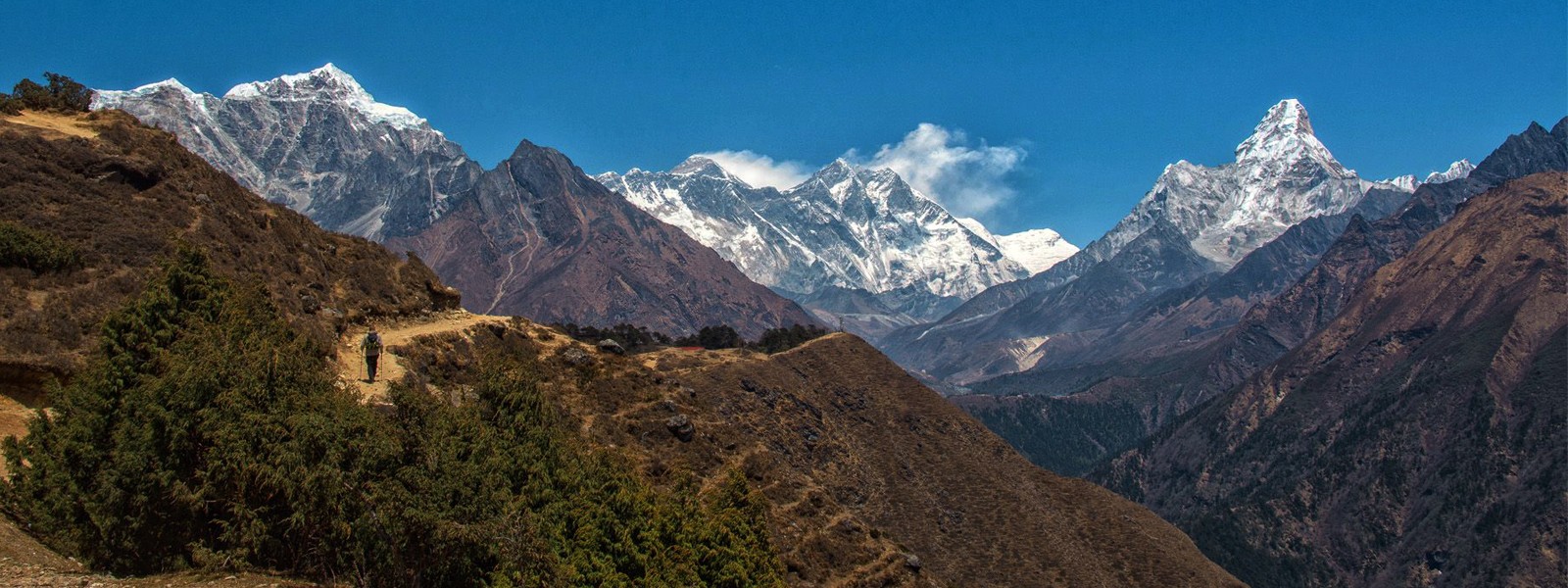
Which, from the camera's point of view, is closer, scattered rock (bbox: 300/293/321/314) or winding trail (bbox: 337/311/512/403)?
winding trail (bbox: 337/311/512/403)

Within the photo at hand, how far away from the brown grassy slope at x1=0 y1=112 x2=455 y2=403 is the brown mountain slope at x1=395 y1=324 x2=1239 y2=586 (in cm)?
960

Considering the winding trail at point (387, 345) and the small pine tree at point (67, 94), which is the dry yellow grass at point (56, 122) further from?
the winding trail at point (387, 345)

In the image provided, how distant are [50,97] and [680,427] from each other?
5707 cm

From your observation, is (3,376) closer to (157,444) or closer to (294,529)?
(157,444)

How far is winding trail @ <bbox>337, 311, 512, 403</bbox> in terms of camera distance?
62219mm

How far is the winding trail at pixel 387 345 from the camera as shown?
6222cm

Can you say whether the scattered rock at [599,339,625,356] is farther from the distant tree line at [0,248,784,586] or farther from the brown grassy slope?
the distant tree line at [0,248,784,586]

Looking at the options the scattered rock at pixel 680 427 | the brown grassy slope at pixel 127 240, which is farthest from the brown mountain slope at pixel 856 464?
the brown grassy slope at pixel 127 240

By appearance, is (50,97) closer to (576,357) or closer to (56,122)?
(56,122)

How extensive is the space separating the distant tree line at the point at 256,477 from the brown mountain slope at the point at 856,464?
28030 mm

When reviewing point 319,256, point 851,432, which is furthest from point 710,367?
point 319,256

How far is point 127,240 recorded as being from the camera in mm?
→ 65750

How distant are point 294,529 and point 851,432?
11598cm

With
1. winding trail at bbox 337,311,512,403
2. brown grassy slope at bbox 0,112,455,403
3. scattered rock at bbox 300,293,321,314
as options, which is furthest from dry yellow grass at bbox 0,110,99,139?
winding trail at bbox 337,311,512,403
